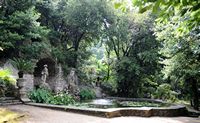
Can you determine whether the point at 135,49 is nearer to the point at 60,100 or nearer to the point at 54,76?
the point at 54,76

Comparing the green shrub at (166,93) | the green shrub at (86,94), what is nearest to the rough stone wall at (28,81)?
the green shrub at (86,94)

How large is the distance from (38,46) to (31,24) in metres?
1.81

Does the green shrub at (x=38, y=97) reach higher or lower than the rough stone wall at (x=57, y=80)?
lower

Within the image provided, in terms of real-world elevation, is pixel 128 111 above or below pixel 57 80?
below

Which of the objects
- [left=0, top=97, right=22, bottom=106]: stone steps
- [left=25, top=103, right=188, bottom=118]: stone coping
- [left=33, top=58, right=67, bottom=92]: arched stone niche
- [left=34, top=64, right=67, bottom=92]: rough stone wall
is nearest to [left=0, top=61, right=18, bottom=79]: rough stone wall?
[left=0, top=97, right=22, bottom=106]: stone steps

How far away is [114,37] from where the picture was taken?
21281mm

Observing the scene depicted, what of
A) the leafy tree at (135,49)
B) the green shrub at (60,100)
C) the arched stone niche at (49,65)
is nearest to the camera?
the green shrub at (60,100)

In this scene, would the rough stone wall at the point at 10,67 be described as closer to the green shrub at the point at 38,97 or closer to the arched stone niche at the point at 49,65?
the green shrub at the point at 38,97

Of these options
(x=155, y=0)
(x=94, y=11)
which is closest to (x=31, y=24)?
(x=94, y=11)

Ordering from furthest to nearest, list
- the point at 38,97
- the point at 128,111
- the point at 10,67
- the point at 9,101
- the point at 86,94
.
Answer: the point at 86,94 < the point at 10,67 < the point at 38,97 < the point at 9,101 < the point at 128,111

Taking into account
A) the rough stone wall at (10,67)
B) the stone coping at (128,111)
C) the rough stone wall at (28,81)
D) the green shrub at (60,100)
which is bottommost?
the stone coping at (128,111)

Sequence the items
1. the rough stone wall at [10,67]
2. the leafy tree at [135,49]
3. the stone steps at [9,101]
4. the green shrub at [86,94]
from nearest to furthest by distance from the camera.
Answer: the stone steps at [9,101]
the rough stone wall at [10,67]
the green shrub at [86,94]
the leafy tree at [135,49]

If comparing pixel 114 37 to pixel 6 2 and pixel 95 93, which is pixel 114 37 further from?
pixel 6 2

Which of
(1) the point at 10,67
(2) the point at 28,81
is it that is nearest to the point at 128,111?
(2) the point at 28,81
